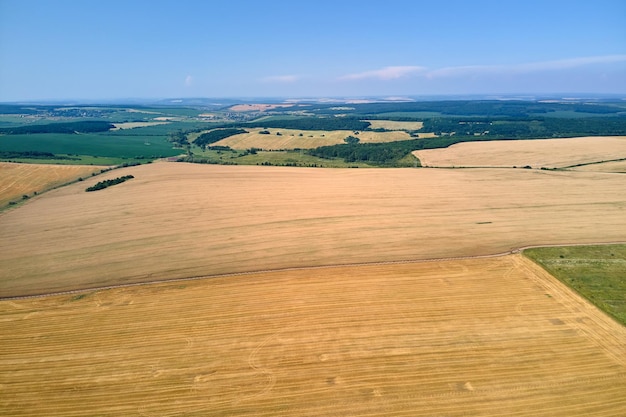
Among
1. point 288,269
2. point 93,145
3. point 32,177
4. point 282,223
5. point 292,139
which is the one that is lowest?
point 288,269

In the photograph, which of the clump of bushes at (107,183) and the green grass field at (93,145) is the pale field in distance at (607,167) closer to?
the clump of bushes at (107,183)

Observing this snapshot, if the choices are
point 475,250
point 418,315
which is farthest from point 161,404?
point 475,250

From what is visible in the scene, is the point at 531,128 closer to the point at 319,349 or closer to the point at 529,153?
the point at 529,153

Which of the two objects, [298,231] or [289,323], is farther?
[298,231]

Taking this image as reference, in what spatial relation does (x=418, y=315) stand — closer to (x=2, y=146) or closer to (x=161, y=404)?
(x=161, y=404)

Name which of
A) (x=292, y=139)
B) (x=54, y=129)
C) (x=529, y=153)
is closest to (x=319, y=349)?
A: (x=529, y=153)

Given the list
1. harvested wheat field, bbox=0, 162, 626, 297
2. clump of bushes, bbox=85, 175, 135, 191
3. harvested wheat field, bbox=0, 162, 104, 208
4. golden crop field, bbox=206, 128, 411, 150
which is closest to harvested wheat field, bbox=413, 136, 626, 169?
harvested wheat field, bbox=0, 162, 626, 297
